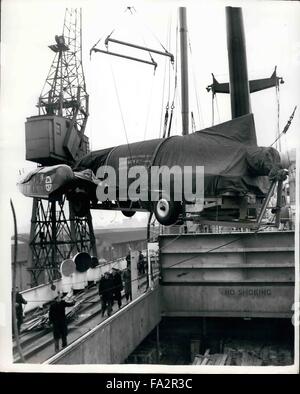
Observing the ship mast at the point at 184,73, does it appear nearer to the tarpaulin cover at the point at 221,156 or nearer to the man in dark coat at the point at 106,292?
the tarpaulin cover at the point at 221,156

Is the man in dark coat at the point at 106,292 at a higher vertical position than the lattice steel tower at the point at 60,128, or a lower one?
lower

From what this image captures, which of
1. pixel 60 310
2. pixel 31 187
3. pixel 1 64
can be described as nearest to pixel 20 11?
pixel 1 64

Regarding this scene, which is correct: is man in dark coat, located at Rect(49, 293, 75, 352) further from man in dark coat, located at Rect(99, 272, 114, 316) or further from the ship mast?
the ship mast

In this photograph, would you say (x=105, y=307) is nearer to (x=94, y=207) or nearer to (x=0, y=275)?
(x=94, y=207)

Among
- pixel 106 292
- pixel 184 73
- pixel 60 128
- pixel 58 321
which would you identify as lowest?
pixel 58 321

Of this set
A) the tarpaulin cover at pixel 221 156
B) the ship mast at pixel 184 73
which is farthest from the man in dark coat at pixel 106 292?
the ship mast at pixel 184 73

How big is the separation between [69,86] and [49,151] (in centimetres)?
820

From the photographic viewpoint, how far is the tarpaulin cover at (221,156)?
7906 millimetres

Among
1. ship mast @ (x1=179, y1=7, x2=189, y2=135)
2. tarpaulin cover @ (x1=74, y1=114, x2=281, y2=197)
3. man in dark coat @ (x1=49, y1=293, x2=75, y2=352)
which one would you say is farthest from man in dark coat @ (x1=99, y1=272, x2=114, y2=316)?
ship mast @ (x1=179, y1=7, x2=189, y2=135)

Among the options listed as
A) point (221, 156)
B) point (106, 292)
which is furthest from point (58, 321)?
point (221, 156)

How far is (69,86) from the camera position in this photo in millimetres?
17938

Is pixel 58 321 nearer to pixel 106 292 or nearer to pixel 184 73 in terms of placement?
pixel 106 292

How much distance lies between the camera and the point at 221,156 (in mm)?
8219

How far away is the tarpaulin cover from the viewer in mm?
7906
